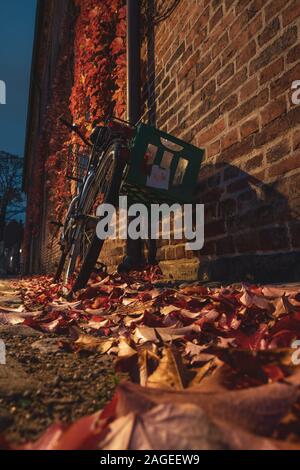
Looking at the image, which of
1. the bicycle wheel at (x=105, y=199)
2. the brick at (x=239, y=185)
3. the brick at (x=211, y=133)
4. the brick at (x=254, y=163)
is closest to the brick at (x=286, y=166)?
the brick at (x=254, y=163)

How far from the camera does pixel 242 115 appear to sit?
2465mm

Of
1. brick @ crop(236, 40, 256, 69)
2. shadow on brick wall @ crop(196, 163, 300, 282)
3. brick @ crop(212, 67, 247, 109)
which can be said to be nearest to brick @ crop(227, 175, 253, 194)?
shadow on brick wall @ crop(196, 163, 300, 282)

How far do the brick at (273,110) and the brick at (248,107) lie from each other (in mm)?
60

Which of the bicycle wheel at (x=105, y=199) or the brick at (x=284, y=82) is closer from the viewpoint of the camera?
the brick at (x=284, y=82)

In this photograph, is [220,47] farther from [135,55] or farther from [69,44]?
[69,44]

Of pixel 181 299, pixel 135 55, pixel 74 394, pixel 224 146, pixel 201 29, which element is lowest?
pixel 74 394

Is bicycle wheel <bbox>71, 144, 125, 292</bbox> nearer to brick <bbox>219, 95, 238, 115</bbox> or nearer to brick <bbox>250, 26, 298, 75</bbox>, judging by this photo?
brick <bbox>219, 95, 238, 115</bbox>

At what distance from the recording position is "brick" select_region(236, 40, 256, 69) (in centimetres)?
239

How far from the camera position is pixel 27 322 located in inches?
71.4

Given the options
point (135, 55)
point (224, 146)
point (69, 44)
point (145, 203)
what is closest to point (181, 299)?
point (224, 146)

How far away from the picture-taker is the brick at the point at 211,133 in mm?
2728

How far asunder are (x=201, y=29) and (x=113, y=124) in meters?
1.08

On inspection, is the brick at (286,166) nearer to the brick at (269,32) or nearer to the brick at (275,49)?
the brick at (275,49)

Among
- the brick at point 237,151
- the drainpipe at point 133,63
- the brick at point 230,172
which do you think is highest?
the drainpipe at point 133,63
